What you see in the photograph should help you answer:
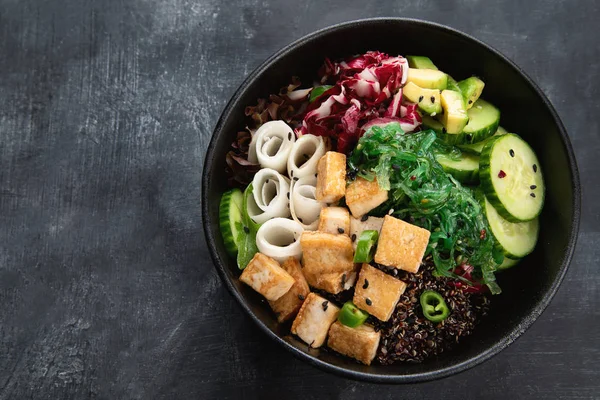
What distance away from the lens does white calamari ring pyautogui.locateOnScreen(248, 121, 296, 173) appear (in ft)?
9.73

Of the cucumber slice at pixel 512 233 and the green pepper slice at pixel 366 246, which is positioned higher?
the cucumber slice at pixel 512 233

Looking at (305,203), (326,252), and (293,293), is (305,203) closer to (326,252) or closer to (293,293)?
(326,252)

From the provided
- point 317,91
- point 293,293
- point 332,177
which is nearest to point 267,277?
point 293,293

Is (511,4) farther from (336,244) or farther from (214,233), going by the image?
(214,233)

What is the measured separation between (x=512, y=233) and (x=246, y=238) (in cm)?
127

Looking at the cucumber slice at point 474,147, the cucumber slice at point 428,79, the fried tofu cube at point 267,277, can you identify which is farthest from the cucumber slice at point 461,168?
the fried tofu cube at point 267,277

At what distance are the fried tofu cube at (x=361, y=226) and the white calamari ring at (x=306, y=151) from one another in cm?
35

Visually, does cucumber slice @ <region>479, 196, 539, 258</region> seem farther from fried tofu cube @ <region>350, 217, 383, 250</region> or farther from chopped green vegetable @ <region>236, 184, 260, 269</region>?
chopped green vegetable @ <region>236, 184, 260, 269</region>

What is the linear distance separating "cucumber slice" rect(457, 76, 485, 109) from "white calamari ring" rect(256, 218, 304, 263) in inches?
41.4

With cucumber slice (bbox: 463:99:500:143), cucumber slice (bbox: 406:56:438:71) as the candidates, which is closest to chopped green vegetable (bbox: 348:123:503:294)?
cucumber slice (bbox: 463:99:500:143)

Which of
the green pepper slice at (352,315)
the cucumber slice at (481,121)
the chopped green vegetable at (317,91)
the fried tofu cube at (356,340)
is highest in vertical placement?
the cucumber slice at (481,121)

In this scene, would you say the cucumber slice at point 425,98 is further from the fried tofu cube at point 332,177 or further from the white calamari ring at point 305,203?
the white calamari ring at point 305,203

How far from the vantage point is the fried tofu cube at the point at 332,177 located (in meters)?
2.70

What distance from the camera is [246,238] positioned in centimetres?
294
